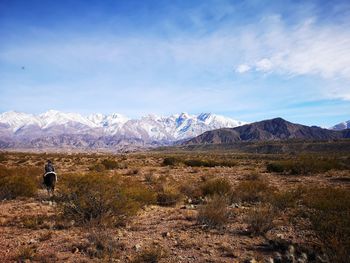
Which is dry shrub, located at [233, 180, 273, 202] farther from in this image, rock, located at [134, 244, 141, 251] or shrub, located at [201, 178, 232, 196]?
→ rock, located at [134, 244, 141, 251]

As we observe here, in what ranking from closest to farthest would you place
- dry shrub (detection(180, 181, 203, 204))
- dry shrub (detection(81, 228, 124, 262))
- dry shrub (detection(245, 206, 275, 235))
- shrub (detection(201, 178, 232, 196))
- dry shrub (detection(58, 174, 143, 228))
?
dry shrub (detection(81, 228, 124, 262)), dry shrub (detection(245, 206, 275, 235)), dry shrub (detection(58, 174, 143, 228)), shrub (detection(201, 178, 232, 196)), dry shrub (detection(180, 181, 203, 204))

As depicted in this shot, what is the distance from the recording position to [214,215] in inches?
475

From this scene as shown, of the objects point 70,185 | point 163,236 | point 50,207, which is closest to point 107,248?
point 163,236

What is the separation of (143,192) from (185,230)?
469 cm

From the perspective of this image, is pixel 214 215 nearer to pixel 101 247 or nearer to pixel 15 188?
pixel 101 247

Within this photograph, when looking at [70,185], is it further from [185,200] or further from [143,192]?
[185,200]

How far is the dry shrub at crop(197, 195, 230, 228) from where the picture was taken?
39.4 feet

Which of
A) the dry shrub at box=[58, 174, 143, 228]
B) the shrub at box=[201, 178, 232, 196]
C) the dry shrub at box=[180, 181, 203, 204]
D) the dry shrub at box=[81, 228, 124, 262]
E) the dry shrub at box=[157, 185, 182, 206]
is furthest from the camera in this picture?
the dry shrub at box=[180, 181, 203, 204]

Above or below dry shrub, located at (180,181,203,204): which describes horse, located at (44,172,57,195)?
above

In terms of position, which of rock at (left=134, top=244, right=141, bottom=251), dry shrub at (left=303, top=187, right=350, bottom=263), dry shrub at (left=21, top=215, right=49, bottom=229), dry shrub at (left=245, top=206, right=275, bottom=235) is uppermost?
dry shrub at (left=303, top=187, right=350, bottom=263)

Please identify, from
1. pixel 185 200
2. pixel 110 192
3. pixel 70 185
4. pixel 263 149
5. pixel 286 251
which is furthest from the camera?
pixel 263 149

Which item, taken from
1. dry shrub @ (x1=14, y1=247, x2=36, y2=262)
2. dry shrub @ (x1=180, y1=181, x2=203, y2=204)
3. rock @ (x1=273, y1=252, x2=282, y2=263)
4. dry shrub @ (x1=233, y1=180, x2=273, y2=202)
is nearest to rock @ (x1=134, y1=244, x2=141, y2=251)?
dry shrub @ (x1=14, y1=247, x2=36, y2=262)

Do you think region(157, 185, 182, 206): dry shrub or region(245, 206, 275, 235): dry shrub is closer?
region(245, 206, 275, 235): dry shrub

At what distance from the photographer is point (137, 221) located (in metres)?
13.1
